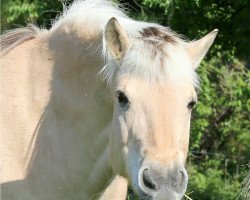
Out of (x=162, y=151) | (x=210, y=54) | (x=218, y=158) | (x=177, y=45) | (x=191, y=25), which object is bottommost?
(x=218, y=158)

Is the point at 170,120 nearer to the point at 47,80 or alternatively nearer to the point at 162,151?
the point at 162,151

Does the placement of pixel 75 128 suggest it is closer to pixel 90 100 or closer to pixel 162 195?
pixel 90 100

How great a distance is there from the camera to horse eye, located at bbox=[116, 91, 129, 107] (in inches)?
148

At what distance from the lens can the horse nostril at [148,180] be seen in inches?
138

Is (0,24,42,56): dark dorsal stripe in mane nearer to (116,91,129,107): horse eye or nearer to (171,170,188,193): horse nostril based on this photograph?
(116,91,129,107): horse eye

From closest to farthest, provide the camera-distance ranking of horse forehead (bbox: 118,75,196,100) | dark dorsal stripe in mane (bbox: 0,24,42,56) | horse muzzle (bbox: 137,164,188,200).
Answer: horse muzzle (bbox: 137,164,188,200)
horse forehead (bbox: 118,75,196,100)
dark dorsal stripe in mane (bbox: 0,24,42,56)

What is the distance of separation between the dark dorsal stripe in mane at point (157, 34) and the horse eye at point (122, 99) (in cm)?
39

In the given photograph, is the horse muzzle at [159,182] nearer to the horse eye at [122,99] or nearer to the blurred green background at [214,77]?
the horse eye at [122,99]

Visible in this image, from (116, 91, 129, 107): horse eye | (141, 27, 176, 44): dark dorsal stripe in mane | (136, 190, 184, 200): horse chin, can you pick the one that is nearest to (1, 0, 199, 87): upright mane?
(141, 27, 176, 44): dark dorsal stripe in mane

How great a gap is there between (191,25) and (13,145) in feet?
13.0

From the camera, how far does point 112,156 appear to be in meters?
3.98

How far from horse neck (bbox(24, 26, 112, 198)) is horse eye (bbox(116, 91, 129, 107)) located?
0.36 meters

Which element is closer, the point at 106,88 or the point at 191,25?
the point at 106,88

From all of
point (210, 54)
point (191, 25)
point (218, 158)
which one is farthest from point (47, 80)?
point (218, 158)
